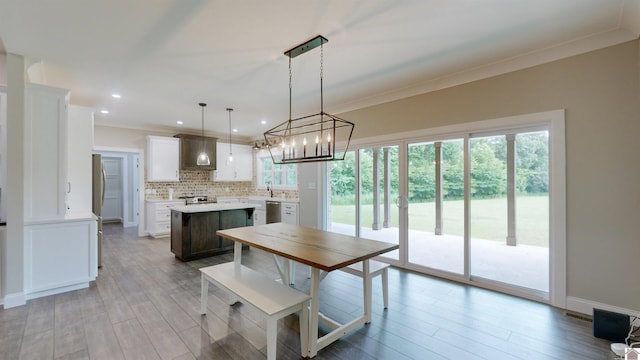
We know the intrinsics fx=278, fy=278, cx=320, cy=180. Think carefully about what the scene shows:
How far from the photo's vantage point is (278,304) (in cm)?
201

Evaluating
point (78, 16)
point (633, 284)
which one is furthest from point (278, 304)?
point (633, 284)

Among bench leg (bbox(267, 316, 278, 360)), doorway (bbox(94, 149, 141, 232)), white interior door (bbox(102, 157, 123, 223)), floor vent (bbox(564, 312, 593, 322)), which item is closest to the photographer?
bench leg (bbox(267, 316, 278, 360))

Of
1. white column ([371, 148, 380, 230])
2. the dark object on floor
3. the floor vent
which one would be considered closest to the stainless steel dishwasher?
white column ([371, 148, 380, 230])

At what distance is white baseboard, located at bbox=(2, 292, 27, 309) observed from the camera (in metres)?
2.87

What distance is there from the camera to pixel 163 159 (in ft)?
21.5

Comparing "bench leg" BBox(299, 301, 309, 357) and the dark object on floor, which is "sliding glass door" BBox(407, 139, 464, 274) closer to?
the dark object on floor

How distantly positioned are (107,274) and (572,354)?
520 cm

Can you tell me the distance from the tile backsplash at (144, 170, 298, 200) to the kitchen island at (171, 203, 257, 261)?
7.36ft

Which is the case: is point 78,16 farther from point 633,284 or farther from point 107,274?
point 633,284

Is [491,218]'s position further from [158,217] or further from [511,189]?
[158,217]

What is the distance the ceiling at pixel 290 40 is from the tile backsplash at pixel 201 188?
295 cm

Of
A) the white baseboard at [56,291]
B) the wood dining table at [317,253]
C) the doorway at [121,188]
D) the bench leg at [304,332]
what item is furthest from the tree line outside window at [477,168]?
the doorway at [121,188]

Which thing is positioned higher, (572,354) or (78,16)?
(78,16)

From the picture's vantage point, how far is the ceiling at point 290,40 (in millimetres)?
2152
